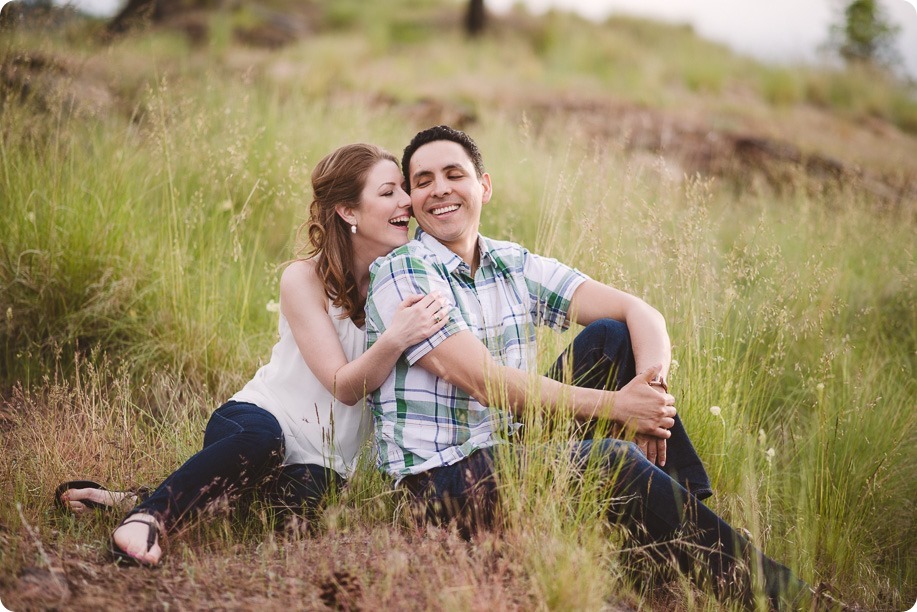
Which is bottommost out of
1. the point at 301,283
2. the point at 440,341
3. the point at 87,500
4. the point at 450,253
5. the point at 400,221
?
the point at 87,500

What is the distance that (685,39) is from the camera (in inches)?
564

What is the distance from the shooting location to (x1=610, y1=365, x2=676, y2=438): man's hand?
2714mm

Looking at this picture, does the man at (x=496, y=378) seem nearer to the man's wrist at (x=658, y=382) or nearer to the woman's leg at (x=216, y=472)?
the man's wrist at (x=658, y=382)

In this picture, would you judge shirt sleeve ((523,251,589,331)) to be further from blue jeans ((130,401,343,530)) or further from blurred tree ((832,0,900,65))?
blurred tree ((832,0,900,65))

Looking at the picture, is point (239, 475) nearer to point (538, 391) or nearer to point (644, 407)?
point (538, 391)

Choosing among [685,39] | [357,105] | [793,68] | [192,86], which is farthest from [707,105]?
[192,86]

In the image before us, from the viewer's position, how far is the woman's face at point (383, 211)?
3131 millimetres

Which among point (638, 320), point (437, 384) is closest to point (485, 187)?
point (638, 320)

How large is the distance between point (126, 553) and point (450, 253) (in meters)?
1.50

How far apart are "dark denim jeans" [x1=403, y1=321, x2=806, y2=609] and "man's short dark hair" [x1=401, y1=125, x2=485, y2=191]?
1.21 meters

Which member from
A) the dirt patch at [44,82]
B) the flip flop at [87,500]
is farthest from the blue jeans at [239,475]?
the dirt patch at [44,82]

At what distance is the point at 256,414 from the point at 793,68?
12.1 metres

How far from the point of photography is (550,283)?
3.20 meters

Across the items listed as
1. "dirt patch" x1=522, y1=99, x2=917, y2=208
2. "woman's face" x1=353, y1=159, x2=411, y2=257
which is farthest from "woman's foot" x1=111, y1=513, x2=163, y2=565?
"dirt patch" x1=522, y1=99, x2=917, y2=208
